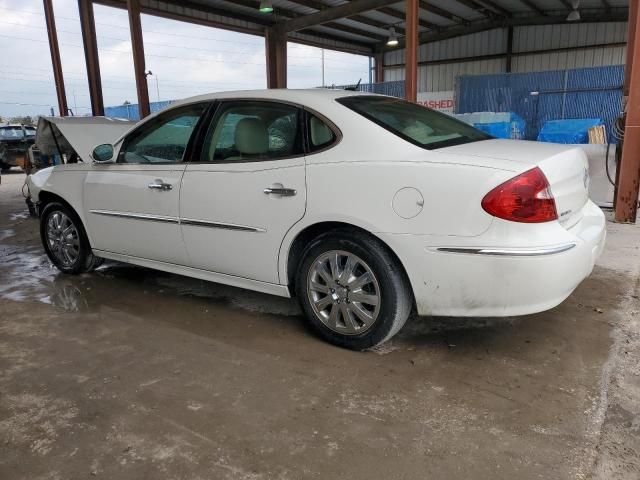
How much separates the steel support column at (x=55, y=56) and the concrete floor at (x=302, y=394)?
1194 centimetres

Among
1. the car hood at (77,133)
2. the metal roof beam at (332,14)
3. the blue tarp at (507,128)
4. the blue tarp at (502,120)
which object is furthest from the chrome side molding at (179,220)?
the blue tarp at (502,120)

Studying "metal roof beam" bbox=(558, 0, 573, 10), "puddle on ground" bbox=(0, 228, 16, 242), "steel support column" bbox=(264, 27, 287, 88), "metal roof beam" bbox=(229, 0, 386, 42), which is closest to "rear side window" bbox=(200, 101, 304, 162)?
"puddle on ground" bbox=(0, 228, 16, 242)

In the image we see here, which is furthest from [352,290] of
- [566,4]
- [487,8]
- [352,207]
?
[566,4]

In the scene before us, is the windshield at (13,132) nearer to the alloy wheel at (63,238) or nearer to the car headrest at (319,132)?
the alloy wheel at (63,238)

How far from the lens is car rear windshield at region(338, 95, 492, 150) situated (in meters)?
2.73

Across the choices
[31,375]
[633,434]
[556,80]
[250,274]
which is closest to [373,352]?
[250,274]

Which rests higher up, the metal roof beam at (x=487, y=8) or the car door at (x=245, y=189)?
the metal roof beam at (x=487, y=8)

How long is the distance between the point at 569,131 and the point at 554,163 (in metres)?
14.7

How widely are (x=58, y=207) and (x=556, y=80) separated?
16.6 m

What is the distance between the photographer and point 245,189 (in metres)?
3.00

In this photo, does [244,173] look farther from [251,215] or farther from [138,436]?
[138,436]

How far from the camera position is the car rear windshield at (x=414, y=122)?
2.73m

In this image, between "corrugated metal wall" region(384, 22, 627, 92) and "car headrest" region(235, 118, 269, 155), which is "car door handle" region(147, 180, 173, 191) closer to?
"car headrest" region(235, 118, 269, 155)

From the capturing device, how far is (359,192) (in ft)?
8.52
